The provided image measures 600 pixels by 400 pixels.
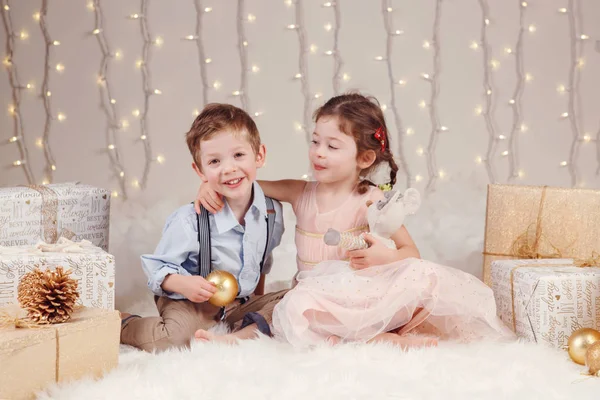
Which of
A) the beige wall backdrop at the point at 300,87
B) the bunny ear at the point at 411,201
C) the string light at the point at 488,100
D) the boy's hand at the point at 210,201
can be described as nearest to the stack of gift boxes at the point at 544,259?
the bunny ear at the point at 411,201

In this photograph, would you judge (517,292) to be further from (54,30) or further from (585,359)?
(54,30)

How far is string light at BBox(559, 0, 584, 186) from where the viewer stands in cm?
249

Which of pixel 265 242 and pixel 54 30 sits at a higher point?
pixel 54 30

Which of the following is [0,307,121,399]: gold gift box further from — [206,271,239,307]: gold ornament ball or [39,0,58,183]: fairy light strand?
[39,0,58,183]: fairy light strand

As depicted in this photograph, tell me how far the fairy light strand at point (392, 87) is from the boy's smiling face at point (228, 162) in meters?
0.88

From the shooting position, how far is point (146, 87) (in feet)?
8.14

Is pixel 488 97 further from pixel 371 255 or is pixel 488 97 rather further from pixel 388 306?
pixel 388 306

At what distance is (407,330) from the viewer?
5.33 feet

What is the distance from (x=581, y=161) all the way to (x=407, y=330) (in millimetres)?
1227

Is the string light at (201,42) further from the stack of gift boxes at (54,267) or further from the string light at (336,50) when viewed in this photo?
the stack of gift boxes at (54,267)

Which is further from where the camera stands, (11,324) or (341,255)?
(341,255)

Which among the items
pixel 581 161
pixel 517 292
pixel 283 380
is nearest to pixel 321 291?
pixel 283 380

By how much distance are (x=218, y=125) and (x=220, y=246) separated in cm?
28

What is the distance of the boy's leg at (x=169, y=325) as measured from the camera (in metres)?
1.62
